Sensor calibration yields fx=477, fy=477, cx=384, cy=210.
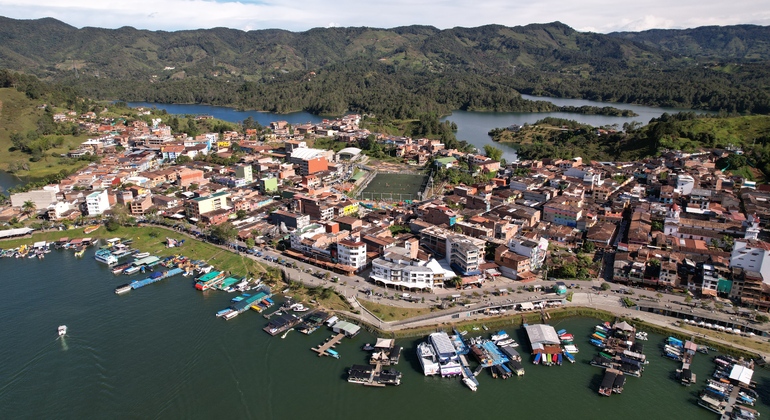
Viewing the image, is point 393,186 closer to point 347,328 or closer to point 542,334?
point 347,328

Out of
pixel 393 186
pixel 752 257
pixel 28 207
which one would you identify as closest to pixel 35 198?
pixel 28 207

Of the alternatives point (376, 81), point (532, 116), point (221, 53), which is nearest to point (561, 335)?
point (532, 116)

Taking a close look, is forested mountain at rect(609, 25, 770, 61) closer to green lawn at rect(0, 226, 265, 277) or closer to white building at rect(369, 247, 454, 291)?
white building at rect(369, 247, 454, 291)

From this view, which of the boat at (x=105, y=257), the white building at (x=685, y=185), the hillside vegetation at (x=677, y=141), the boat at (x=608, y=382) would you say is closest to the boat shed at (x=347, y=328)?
the boat at (x=608, y=382)

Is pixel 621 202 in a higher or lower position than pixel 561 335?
higher

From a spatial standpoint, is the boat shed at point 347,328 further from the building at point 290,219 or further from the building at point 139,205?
the building at point 139,205

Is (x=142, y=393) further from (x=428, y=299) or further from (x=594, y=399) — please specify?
(x=594, y=399)

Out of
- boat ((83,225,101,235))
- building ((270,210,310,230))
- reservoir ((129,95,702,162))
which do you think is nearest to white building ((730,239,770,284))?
building ((270,210,310,230))
